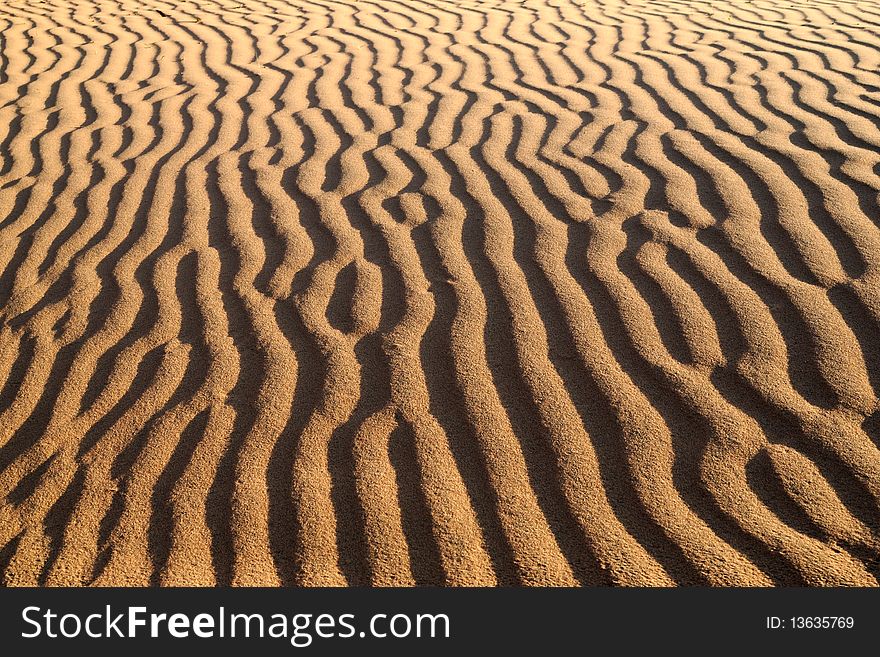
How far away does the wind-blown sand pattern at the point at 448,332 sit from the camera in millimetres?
2096

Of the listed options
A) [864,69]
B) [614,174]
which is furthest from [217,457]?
[864,69]

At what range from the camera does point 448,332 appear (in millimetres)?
2912

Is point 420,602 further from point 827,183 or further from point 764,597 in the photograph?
point 827,183

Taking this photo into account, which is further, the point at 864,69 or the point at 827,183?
the point at 864,69

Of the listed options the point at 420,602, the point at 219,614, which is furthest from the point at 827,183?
the point at 219,614

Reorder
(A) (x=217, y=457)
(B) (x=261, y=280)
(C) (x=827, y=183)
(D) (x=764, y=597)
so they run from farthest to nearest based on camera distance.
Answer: (C) (x=827, y=183) → (B) (x=261, y=280) → (A) (x=217, y=457) → (D) (x=764, y=597)

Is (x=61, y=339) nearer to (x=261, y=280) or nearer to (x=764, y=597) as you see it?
(x=261, y=280)

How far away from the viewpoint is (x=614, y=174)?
4145mm

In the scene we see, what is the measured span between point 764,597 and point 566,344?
1.12m

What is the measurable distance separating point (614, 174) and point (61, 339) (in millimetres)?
2562

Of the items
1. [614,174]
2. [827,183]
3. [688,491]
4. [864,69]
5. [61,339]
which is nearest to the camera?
[688,491]

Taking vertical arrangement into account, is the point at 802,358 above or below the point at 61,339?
above

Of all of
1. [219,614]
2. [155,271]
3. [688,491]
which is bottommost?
[155,271]

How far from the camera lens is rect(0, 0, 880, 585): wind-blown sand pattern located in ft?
6.88
